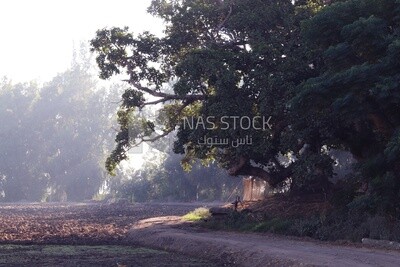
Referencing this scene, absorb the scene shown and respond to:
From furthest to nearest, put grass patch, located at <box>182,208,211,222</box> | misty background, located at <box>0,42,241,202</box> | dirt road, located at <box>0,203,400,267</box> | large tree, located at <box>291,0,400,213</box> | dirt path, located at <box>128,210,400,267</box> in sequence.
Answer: misty background, located at <box>0,42,241,202</box> → grass patch, located at <box>182,208,211,222</box> → large tree, located at <box>291,0,400,213</box> → dirt road, located at <box>0,203,400,267</box> → dirt path, located at <box>128,210,400,267</box>

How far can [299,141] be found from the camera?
85.9ft

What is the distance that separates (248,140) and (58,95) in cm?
8013

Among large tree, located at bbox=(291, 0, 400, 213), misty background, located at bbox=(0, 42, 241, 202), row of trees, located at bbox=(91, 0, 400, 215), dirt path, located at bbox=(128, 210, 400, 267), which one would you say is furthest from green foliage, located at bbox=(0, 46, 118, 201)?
large tree, located at bbox=(291, 0, 400, 213)

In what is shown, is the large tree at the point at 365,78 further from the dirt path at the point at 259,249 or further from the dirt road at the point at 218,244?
the dirt road at the point at 218,244

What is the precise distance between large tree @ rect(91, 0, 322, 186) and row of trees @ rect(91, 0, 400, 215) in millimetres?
47

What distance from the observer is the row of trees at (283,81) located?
1955 centimetres

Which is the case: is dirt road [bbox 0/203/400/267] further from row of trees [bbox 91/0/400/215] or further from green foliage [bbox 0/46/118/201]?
green foliage [bbox 0/46/118/201]

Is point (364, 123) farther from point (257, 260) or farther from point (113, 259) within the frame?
point (113, 259)

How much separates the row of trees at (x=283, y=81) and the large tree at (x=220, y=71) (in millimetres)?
47

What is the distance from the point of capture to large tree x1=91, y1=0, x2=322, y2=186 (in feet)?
83.1

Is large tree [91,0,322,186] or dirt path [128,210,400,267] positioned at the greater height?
large tree [91,0,322,186]

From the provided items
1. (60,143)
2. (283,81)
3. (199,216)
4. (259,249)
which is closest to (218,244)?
(259,249)

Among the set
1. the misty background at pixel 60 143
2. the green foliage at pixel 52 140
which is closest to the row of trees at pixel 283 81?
the misty background at pixel 60 143

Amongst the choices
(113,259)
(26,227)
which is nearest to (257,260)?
(113,259)
